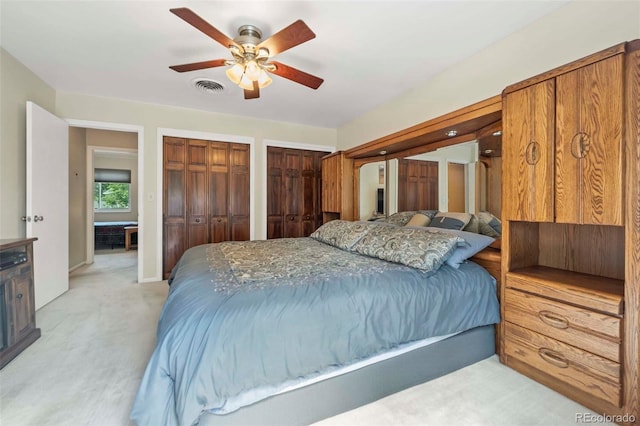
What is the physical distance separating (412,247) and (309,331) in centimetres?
104

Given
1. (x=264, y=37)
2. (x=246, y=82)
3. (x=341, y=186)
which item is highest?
(x=264, y=37)

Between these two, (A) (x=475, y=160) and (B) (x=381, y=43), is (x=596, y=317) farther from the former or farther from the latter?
(B) (x=381, y=43)

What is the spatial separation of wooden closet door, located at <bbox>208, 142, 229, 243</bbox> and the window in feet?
18.5

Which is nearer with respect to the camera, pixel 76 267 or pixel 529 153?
pixel 529 153

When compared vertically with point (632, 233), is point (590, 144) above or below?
above

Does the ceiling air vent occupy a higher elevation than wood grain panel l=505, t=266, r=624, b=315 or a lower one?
higher

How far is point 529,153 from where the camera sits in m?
1.72

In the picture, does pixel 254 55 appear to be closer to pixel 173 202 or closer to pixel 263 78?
pixel 263 78

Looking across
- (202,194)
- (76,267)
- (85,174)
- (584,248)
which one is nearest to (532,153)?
(584,248)

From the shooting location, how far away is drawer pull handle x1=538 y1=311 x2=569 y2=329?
1.54m

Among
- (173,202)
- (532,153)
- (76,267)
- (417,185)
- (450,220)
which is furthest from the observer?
(76,267)

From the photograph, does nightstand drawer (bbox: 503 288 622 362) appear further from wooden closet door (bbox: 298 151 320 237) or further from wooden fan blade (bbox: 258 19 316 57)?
wooden closet door (bbox: 298 151 320 237)

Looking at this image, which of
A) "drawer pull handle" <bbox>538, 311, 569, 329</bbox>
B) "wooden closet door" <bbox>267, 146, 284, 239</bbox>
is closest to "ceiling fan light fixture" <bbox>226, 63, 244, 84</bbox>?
"wooden closet door" <bbox>267, 146, 284, 239</bbox>

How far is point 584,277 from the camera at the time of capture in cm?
169
